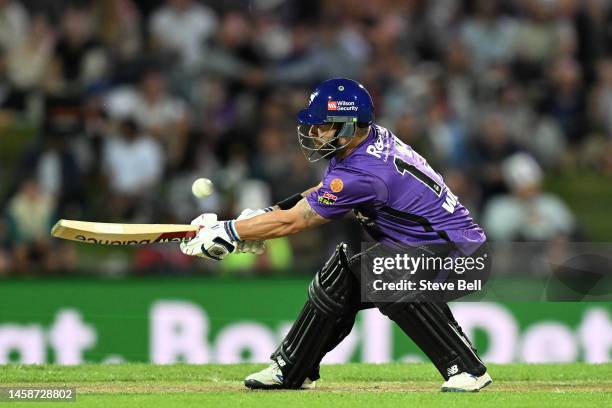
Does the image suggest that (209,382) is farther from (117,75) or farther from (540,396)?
(117,75)

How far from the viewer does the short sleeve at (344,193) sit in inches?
328

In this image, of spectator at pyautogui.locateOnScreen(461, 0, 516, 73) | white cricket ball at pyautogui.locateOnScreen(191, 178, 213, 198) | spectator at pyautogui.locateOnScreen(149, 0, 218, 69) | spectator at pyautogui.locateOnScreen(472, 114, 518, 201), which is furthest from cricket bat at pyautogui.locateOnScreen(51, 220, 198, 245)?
spectator at pyautogui.locateOnScreen(461, 0, 516, 73)

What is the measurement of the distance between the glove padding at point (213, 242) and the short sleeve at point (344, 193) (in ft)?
2.04

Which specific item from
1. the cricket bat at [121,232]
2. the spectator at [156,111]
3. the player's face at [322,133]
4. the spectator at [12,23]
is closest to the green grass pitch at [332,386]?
the cricket bat at [121,232]

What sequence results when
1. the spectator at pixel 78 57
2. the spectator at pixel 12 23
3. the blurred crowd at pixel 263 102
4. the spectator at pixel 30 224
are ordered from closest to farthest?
the spectator at pixel 30 224 → the blurred crowd at pixel 263 102 → the spectator at pixel 78 57 → the spectator at pixel 12 23

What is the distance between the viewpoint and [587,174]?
16703 mm

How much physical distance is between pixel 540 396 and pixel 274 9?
10.6 metres

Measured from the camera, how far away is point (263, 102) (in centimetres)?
1641

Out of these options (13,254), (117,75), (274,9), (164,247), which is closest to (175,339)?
(164,247)

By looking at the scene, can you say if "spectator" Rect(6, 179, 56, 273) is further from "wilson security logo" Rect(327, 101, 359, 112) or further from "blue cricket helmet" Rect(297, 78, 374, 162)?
"wilson security logo" Rect(327, 101, 359, 112)

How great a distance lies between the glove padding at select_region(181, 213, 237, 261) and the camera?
8.45 metres

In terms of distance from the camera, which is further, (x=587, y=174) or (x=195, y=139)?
(x=587, y=174)

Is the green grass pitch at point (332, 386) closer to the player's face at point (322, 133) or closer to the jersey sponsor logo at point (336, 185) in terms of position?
the jersey sponsor logo at point (336, 185)

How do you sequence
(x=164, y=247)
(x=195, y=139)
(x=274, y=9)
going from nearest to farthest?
(x=164, y=247) → (x=195, y=139) → (x=274, y=9)
